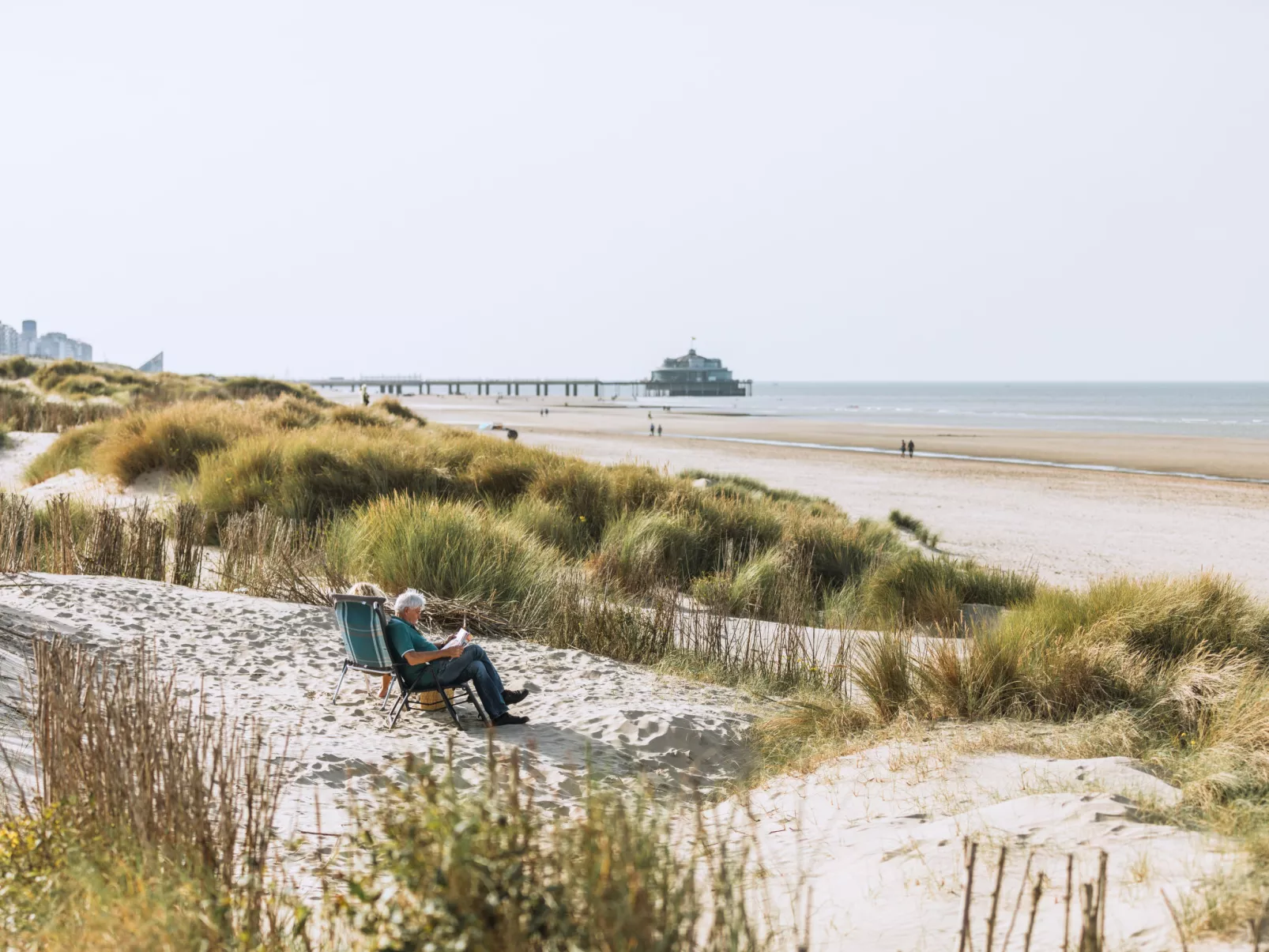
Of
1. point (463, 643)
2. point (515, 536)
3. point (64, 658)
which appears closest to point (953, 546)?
point (515, 536)

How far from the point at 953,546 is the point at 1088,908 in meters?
15.4

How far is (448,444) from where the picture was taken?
16203 millimetres

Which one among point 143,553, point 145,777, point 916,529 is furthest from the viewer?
point 916,529

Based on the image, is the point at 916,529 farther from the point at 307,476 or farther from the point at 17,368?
the point at 17,368

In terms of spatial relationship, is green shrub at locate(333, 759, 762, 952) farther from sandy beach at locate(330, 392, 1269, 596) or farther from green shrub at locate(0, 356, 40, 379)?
green shrub at locate(0, 356, 40, 379)

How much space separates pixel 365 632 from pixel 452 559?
2881mm

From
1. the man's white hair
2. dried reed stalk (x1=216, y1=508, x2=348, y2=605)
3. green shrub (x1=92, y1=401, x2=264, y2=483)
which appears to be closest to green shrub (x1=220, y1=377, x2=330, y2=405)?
green shrub (x1=92, y1=401, x2=264, y2=483)

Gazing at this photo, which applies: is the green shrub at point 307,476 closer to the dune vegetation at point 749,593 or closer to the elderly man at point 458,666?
the dune vegetation at point 749,593

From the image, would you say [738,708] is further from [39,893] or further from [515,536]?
[39,893]

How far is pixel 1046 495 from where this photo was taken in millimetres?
26922

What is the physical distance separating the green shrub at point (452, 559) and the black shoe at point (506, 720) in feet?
8.42

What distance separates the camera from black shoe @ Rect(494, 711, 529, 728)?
6625 mm

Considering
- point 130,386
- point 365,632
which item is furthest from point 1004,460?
point 365,632

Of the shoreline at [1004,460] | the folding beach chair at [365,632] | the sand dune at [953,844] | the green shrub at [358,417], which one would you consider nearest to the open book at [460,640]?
the folding beach chair at [365,632]
